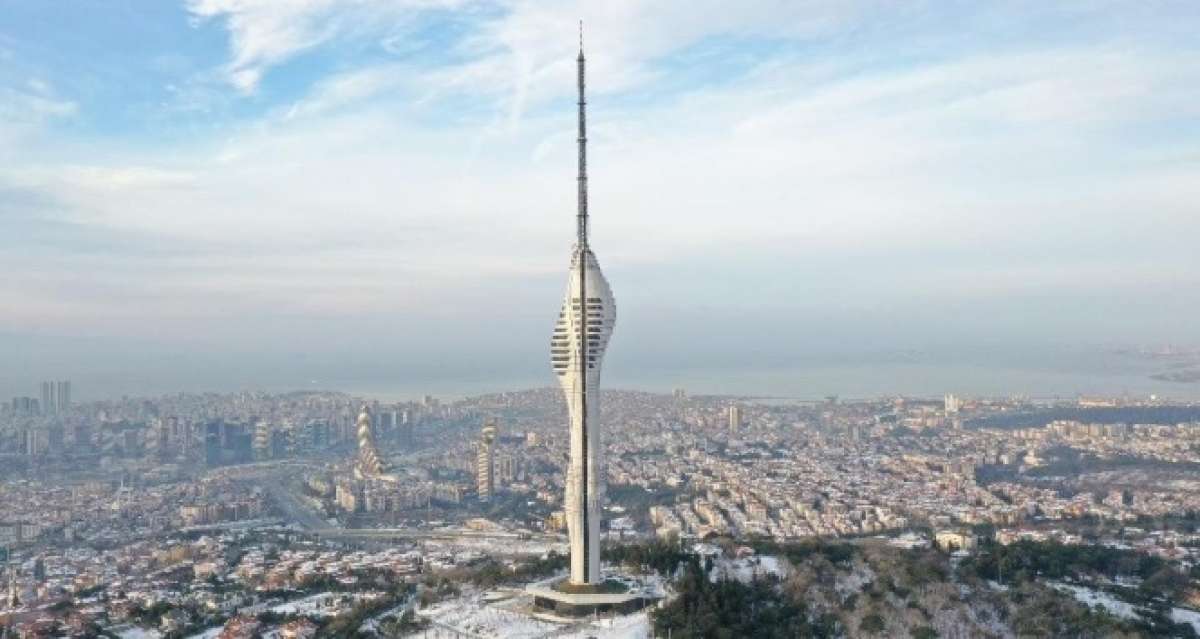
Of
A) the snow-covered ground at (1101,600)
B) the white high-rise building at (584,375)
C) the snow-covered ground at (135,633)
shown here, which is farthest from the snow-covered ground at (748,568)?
the snow-covered ground at (135,633)

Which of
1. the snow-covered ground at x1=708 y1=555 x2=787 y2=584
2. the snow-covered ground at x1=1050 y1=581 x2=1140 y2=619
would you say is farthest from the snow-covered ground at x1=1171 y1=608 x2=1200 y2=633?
the snow-covered ground at x1=708 y1=555 x2=787 y2=584

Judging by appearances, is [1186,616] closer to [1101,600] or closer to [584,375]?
[1101,600]

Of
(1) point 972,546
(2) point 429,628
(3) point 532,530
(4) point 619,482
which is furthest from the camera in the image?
(4) point 619,482

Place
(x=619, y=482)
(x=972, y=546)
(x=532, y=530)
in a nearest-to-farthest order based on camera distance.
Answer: (x=972, y=546) → (x=532, y=530) → (x=619, y=482)

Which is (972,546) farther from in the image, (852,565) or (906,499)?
(906,499)

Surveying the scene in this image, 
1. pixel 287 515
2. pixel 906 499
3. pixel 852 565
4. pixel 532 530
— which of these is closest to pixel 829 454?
→ pixel 906 499

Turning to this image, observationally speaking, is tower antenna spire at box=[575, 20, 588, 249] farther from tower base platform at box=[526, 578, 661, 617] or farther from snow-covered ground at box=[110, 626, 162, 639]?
snow-covered ground at box=[110, 626, 162, 639]

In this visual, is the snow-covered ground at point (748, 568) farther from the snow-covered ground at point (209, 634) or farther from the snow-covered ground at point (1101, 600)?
the snow-covered ground at point (209, 634)

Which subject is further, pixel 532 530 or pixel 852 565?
pixel 532 530
